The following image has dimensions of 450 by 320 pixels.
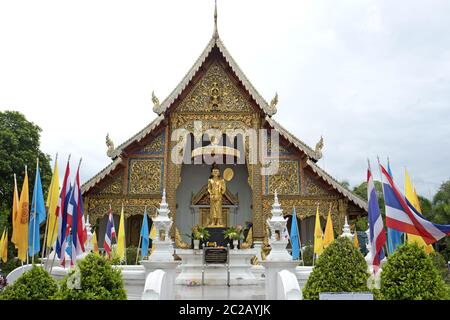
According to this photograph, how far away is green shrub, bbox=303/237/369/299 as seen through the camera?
4148 millimetres

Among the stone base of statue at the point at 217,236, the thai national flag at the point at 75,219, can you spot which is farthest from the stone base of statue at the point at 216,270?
the thai national flag at the point at 75,219

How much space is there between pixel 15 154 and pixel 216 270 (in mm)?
12613

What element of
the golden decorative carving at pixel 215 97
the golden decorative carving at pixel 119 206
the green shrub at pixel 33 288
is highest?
the golden decorative carving at pixel 215 97

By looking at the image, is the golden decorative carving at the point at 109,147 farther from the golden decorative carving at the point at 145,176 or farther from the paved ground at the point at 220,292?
the paved ground at the point at 220,292

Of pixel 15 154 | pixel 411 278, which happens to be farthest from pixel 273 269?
pixel 15 154

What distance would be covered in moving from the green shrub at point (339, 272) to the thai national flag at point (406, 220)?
1548 mm

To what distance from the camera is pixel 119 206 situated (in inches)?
559

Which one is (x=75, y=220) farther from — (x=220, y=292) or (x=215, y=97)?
(x=215, y=97)

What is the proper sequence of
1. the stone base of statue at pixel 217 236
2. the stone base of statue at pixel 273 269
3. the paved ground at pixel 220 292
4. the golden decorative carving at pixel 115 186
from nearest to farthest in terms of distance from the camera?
the stone base of statue at pixel 273 269
the paved ground at pixel 220 292
the stone base of statue at pixel 217 236
the golden decorative carving at pixel 115 186

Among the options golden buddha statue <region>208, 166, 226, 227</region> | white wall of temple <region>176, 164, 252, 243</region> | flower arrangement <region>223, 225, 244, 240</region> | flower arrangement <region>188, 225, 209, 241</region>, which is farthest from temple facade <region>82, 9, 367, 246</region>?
flower arrangement <region>188, 225, 209, 241</region>

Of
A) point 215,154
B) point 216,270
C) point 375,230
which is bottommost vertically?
point 216,270

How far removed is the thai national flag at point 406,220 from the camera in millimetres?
5395

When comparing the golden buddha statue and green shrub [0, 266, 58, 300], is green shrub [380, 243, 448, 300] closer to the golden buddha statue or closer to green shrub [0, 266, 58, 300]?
green shrub [0, 266, 58, 300]
